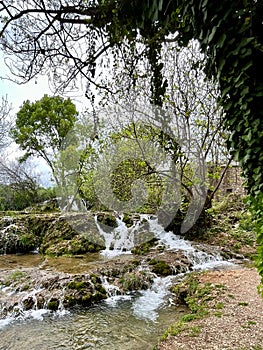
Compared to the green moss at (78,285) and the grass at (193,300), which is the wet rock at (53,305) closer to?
the green moss at (78,285)

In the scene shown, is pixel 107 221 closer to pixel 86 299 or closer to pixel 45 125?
pixel 86 299

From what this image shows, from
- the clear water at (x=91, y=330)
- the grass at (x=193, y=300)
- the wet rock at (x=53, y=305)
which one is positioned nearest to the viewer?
the grass at (x=193, y=300)

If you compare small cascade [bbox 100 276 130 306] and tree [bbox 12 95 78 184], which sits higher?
tree [bbox 12 95 78 184]

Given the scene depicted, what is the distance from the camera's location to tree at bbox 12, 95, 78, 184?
16.0 m

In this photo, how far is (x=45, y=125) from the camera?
16.2m

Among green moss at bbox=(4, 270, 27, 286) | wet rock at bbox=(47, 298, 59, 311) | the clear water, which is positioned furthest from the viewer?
green moss at bbox=(4, 270, 27, 286)

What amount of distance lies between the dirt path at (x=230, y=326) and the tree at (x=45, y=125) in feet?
42.5

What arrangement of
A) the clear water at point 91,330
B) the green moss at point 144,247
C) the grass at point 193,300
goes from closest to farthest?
1. the grass at point 193,300
2. the clear water at point 91,330
3. the green moss at point 144,247

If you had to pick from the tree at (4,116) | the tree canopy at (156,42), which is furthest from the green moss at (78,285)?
the tree at (4,116)

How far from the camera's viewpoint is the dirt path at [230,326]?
3244 mm

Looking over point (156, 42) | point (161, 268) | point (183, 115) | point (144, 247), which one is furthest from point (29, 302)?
point (183, 115)

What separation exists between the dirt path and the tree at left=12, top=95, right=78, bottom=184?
1297 cm

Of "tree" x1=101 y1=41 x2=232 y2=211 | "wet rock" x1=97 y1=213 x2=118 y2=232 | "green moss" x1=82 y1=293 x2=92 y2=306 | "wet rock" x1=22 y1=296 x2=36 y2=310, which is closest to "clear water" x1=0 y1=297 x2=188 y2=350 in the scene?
"green moss" x1=82 y1=293 x2=92 y2=306

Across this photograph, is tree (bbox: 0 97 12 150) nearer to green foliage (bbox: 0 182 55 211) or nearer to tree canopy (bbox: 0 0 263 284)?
green foliage (bbox: 0 182 55 211)
